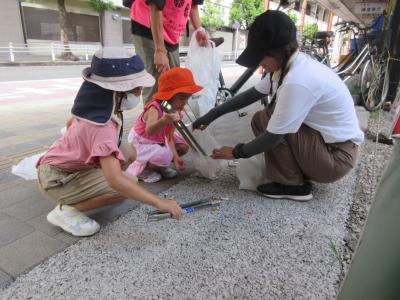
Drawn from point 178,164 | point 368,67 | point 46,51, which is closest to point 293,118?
point 178,164

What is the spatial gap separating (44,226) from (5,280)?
0.46 meters

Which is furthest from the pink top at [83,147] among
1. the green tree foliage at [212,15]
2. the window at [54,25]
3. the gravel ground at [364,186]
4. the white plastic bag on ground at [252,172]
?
the green tree foliage at [212,15]

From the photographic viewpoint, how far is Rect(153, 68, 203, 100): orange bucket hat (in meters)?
2.11

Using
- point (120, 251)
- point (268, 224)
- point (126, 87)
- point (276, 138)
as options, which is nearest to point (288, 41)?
point (276, 138)

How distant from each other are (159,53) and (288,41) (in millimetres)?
1087

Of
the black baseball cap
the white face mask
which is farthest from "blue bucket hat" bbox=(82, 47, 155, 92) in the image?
the black baseball cap

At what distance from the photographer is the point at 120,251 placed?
166 cm

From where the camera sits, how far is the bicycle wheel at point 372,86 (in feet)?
17.2

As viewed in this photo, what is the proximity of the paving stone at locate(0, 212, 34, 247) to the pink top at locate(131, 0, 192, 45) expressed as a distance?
1.73 meters

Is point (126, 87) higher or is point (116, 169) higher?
point (126, 87)

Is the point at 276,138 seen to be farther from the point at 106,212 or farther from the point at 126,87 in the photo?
the point at 106,212

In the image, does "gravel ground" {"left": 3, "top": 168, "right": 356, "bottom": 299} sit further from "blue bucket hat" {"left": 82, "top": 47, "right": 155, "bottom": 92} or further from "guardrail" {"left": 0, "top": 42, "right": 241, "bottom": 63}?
"guardrail" {"left": 0, "top": 42, "right": 241, "bottom": 63}

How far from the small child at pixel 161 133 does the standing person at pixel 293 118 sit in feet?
0.98

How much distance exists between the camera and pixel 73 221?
1.79 metres
